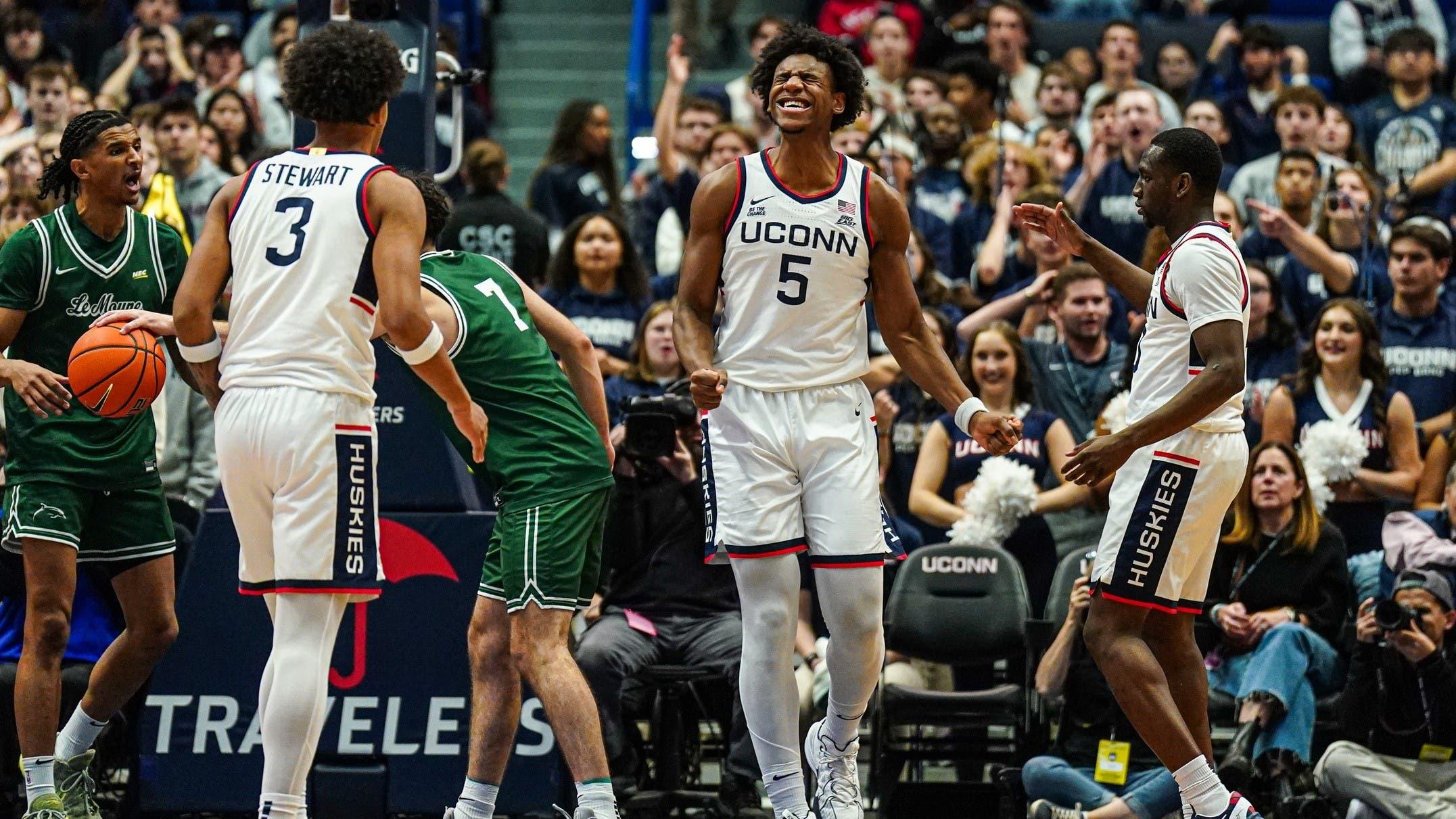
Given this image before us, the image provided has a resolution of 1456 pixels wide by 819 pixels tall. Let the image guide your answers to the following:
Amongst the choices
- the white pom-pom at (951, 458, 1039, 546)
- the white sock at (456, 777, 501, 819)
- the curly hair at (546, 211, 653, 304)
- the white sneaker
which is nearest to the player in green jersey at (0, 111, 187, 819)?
the white sock at (456, 777, 501, 819)

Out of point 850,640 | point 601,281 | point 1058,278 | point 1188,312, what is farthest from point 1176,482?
point 601,281

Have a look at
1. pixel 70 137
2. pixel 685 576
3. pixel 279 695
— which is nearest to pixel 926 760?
pixel 685 576

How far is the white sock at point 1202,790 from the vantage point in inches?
239

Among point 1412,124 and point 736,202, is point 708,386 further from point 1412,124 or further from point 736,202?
point 1412,124

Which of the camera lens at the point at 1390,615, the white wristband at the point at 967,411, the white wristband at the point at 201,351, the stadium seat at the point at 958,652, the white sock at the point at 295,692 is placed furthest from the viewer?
the stadium seat at the point at 958,652

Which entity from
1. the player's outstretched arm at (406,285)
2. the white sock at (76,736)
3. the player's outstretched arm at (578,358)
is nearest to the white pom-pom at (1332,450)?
the player's outstretched arm at (578,358)

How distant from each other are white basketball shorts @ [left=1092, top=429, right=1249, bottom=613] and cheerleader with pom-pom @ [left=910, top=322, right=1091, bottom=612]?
2.46 metres

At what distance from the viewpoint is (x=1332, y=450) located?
855cm

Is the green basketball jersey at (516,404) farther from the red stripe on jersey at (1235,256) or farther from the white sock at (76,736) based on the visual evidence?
the red stripe on jersey at (1235,256)

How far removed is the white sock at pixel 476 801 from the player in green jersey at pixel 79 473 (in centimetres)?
129

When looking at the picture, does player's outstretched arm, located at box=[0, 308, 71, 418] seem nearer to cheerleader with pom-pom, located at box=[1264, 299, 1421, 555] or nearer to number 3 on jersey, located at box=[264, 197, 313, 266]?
number 3 on jersey, located at box=[264, 197, 313, 266]

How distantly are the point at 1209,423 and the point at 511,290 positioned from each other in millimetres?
2386

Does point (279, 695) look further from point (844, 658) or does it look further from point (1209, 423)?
point (1209, 423)

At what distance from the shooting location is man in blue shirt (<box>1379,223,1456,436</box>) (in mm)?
9297
